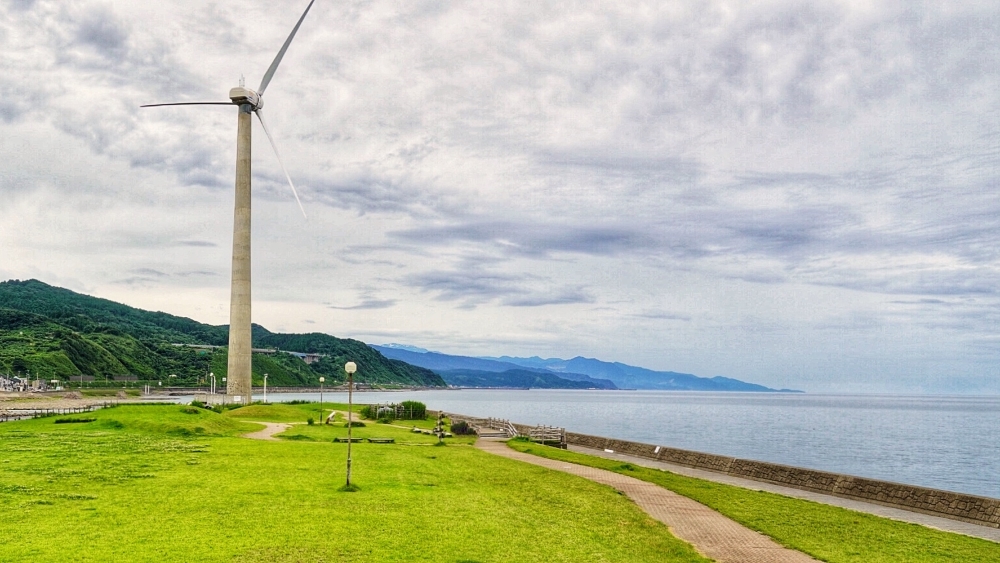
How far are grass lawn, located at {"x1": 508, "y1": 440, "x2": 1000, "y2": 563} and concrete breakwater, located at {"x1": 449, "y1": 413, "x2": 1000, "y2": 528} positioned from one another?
4.32 metres

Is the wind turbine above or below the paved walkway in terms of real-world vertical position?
above

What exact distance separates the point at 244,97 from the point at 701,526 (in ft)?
217

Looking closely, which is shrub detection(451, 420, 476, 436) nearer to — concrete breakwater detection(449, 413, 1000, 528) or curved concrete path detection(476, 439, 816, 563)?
concrete breakwater detection(449, 413, 1000, 528)

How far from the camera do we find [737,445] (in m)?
74.7

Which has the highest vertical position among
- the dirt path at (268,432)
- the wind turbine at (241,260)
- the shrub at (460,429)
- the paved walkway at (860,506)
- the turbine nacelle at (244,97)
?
the turbine nacelle at (244,97)

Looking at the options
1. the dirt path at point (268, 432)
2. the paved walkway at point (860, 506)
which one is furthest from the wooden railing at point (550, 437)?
the dirt path at point (268, 432)

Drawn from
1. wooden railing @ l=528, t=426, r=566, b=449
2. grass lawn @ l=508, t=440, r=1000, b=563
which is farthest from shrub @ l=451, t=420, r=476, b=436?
grass lawn @ l=508, t=440, r=1000, b=563

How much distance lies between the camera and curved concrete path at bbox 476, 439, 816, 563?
16.1 meters

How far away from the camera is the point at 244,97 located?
230 ft

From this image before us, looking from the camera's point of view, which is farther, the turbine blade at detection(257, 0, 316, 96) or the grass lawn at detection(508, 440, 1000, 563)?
the turbine blade at detection(257, 0, 316, 96)

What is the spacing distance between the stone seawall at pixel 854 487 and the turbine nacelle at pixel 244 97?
54.4 metres

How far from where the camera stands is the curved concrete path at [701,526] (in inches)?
635

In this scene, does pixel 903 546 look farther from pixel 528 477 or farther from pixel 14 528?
pixel 14 528

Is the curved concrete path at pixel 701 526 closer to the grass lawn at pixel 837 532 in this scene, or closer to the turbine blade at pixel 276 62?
the grass lawn at pixel 837 532
